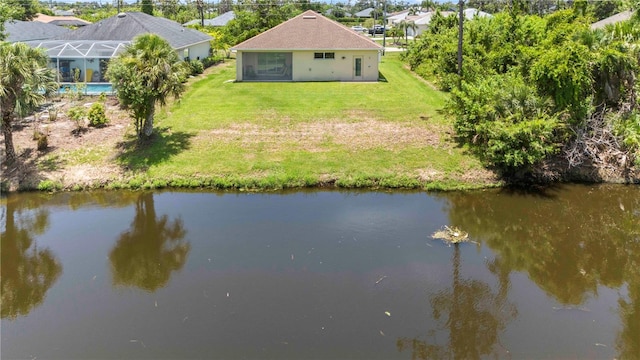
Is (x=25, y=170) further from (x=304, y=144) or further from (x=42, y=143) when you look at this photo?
(x=304, y=144)

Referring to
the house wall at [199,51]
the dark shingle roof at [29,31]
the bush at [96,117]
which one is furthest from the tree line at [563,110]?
the dark shingle roof at [29,31]

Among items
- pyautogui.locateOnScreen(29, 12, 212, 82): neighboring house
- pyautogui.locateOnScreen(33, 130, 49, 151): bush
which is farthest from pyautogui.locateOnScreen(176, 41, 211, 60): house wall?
pyautogui.locateOnScreen(33, 130, 49, 151): bush

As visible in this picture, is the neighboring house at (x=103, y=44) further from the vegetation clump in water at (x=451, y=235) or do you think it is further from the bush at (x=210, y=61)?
the vegetation clump in water at (x=451, y=235)

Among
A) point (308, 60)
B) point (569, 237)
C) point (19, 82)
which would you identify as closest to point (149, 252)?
point (19, 82)

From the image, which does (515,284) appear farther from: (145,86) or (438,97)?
(438,97)

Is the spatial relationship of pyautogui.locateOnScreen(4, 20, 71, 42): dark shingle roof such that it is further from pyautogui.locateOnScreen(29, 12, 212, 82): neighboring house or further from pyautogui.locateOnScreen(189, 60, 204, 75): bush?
pyautogui.locateOnScreen(189, 60, 204, 75): bush

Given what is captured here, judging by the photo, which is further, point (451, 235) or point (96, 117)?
point (96, 117)
